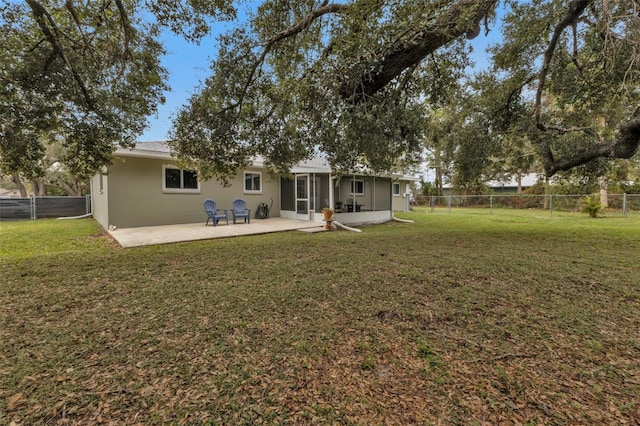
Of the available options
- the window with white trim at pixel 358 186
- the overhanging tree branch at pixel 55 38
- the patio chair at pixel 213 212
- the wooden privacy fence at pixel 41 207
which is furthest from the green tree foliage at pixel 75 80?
the wooden privacy fence at pixel 41 207

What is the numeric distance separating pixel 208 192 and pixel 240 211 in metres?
1.50

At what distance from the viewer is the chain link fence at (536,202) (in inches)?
601

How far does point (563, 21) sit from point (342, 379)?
8004mm

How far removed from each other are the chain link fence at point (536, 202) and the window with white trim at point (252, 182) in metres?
12.7

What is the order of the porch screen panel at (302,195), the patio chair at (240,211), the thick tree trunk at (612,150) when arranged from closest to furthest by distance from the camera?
the thick tree trunk at (612,150) → the patio chair at (240,211) → the porch screen panel at (302,195)

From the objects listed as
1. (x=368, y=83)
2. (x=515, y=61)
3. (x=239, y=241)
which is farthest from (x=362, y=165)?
(x=515, y=61)

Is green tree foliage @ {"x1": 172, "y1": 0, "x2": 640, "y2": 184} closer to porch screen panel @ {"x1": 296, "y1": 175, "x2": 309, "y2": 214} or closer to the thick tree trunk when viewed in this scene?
the thick tree trunk

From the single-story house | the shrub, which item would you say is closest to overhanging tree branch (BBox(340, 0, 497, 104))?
the single-story house

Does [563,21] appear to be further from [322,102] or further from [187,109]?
[187,109]

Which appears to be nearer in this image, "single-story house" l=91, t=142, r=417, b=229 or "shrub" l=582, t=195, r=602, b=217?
"single-story house" l=91, t=142, r=417, b=229

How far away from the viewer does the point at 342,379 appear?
190 centimetres

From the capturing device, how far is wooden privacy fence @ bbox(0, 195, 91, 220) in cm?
1257

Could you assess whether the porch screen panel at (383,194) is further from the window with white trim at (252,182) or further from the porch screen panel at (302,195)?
the window with white trim at (252,182)

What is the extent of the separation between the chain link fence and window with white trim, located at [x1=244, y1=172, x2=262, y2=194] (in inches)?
500
